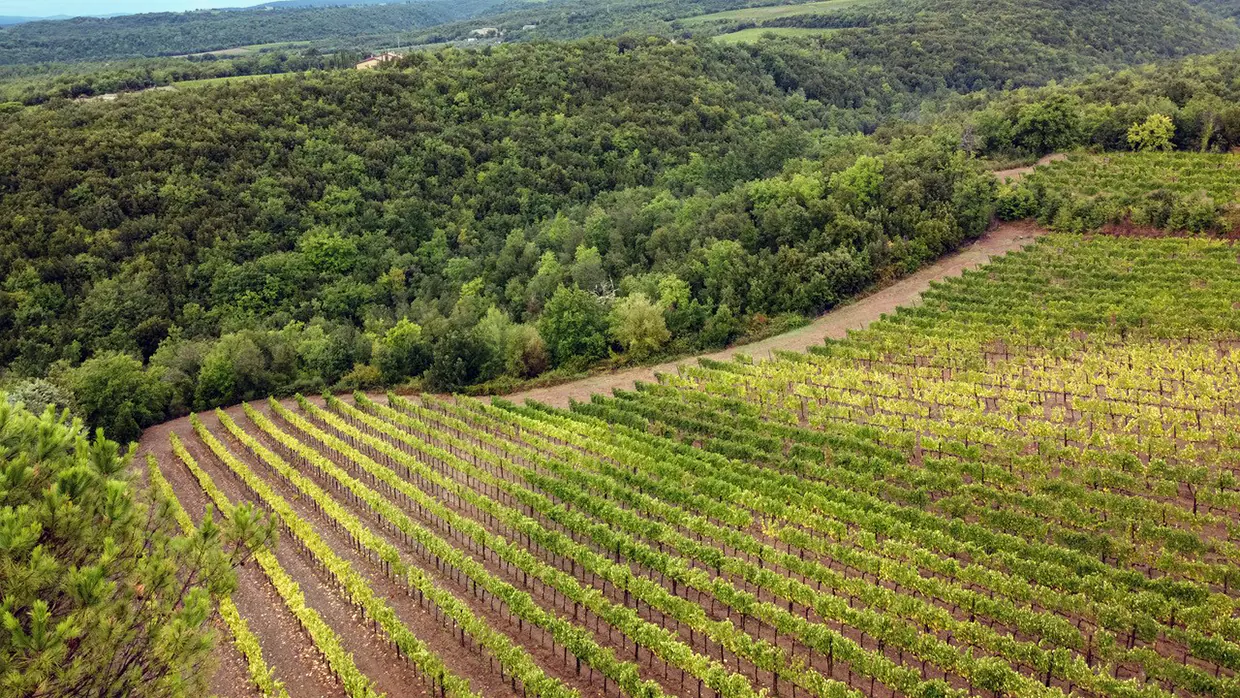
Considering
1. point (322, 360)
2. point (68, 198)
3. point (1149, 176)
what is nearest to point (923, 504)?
point (322, 360)

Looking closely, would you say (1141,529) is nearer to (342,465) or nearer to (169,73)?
(342,465)

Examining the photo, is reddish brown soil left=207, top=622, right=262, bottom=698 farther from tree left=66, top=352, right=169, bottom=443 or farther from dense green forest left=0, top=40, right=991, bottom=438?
tree left=66, top=352, right=169, bottom=443

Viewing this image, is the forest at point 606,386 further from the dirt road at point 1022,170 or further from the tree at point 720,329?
the dirt road at point 1022,170

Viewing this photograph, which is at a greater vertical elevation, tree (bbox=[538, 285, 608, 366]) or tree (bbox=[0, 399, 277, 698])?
tree (bbox=[0, 399, 277, 698])

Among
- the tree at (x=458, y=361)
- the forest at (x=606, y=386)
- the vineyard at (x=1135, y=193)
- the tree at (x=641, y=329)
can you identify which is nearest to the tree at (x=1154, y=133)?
the forest at (x=606, y=386)

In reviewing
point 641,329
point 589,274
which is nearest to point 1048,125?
point 589,274

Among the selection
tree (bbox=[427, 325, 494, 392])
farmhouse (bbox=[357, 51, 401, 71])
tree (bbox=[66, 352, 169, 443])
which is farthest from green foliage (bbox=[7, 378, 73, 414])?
farmhouse (bbox=[357, 51, 401, 71])
